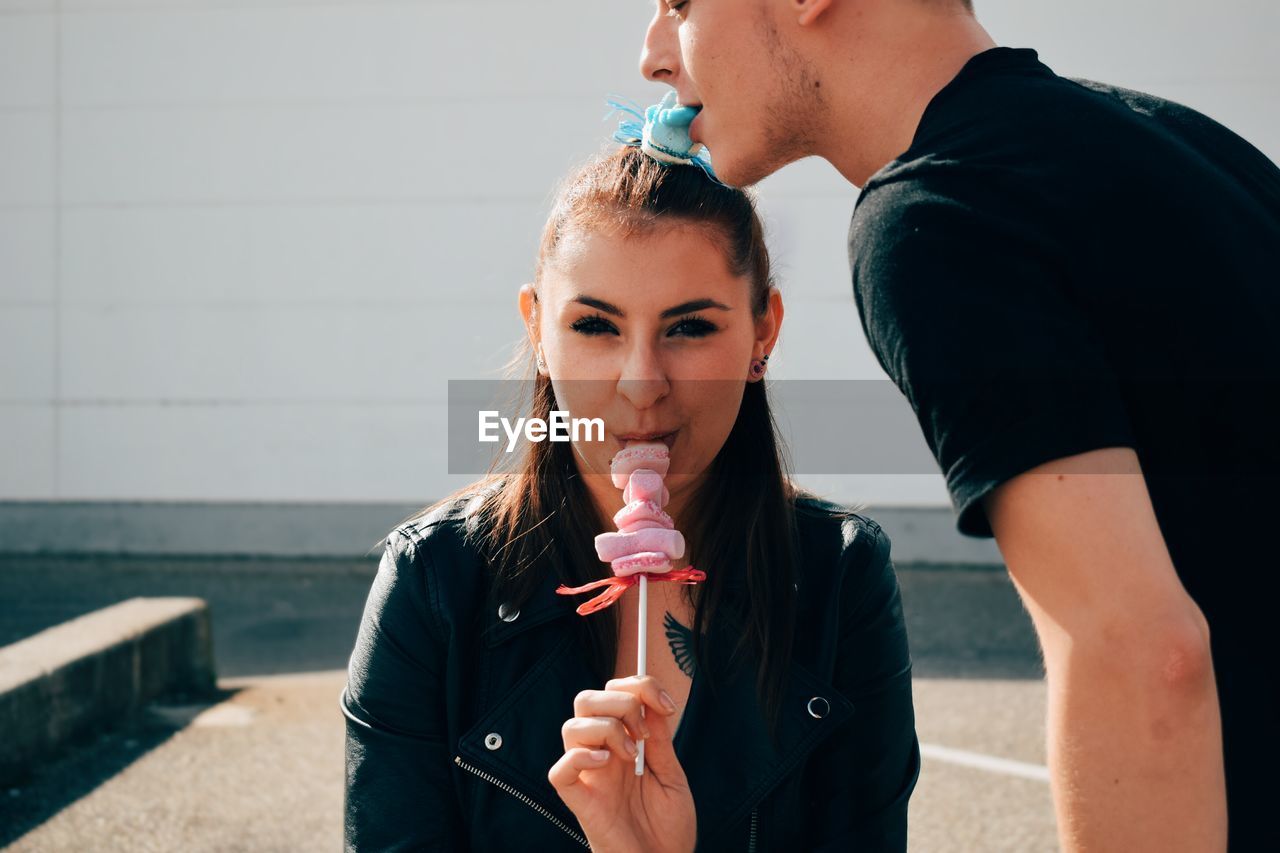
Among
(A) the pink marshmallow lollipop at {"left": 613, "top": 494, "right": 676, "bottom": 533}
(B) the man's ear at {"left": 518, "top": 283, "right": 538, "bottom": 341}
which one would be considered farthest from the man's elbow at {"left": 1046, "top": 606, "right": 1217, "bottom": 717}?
(B) the man's ear at {"left": 518, "top": 283, "right": 538, "bottom": 341}

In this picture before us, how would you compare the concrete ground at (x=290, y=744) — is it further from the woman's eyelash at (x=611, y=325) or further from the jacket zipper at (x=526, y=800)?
the woman's eyelash at (x=611, y=325)

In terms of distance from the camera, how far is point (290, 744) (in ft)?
17.9

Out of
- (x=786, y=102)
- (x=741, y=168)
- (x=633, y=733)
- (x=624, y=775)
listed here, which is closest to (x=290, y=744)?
(x=624, y=775)

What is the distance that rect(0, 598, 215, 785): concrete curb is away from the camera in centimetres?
487

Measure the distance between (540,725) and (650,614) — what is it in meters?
0.33

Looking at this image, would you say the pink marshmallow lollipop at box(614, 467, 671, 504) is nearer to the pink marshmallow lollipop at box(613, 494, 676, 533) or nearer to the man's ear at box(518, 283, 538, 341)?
the pink marshmallow lollipop at box(613, 494, 676, 533)

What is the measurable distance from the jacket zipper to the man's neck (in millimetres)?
1160

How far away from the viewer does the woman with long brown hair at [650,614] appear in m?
2.29

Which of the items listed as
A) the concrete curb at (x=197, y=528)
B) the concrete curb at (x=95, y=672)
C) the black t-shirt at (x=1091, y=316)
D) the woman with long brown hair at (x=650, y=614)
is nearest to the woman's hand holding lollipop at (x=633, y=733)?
the woman with long brown hair at (x=650, y=614)

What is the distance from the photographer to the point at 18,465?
31.8ft

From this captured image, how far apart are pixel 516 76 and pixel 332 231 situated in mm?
1675

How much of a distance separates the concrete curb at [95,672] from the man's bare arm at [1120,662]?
14.1 feet

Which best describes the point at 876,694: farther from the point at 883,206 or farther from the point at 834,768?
the point at 883,206

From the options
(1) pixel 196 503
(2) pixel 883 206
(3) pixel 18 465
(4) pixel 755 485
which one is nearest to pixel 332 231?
(1) pixel 196 503
